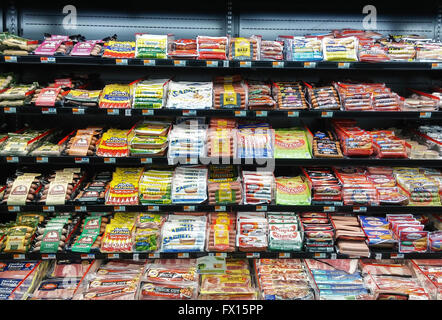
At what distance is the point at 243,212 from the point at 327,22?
6.86ft

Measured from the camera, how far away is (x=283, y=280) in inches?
120

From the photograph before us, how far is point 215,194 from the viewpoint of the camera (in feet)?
10.0

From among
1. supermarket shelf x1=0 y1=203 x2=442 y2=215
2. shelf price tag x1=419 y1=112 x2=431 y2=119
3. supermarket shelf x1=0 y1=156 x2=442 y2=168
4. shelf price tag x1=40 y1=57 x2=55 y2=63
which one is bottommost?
supermarket shelf x1=0 y1=203 x2=442 y2=215

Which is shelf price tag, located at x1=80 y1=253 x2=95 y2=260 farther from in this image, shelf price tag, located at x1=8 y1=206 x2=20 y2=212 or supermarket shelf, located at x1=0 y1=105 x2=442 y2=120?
supermarket shelf, located at x1=0 y1=105 x2=442 y2=120

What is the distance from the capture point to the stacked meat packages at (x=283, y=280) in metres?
2.91

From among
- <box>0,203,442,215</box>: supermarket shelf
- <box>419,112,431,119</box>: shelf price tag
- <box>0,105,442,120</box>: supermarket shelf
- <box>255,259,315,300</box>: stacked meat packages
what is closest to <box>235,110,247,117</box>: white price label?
<box>0,105,442,120</box>: supermarket shelf

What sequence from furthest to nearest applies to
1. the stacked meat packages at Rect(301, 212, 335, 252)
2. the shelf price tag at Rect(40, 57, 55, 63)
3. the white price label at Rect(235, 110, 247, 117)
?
the stacked meat packages at Rect(301, 212, 335, 252) → the white price label at Rect(235, 110, 247, 117) → the shelf price tag at Rect(40, 57, 55, 63)

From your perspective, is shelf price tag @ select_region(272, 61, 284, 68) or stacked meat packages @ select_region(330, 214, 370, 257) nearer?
shelf price tag @ select_region(272, 61, 284, 68)

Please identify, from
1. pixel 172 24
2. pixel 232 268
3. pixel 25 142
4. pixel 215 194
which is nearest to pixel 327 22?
pixel 172 24

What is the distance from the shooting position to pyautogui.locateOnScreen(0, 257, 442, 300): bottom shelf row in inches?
114

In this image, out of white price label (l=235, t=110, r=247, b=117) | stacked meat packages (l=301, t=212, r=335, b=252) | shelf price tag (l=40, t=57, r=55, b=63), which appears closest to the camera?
shelf price tag (l=40, t=57, r=55, b=63)

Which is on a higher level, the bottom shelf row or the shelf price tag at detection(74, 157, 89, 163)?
the shelf price tag at detection(74, 157, 89, 163)

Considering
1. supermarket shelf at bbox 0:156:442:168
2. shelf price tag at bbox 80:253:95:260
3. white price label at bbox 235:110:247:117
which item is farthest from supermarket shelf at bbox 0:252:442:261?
white price label at bbox 235:110:247:117
